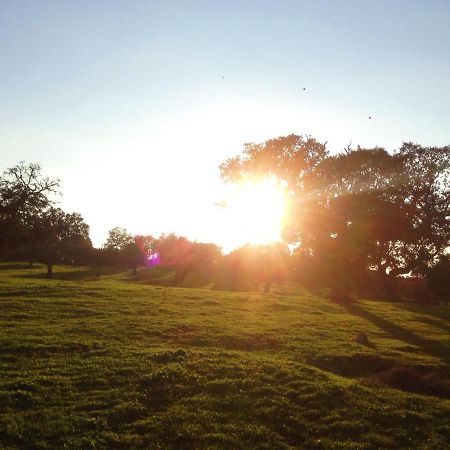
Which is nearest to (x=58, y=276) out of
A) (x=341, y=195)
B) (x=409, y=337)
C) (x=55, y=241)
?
(x=55, y=241)

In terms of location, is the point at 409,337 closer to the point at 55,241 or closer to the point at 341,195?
the point at 341,195

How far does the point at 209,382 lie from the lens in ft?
65.8

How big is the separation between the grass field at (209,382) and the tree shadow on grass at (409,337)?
0.12 m

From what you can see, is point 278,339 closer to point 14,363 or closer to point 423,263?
point 14,363

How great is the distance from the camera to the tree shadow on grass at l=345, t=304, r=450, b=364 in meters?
29.2

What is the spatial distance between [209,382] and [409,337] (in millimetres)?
20875

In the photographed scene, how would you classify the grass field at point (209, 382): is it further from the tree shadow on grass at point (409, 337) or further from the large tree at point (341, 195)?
the large tree at point (341, 195)

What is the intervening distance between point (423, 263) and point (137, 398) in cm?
5980

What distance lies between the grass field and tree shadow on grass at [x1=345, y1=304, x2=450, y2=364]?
0.41 feet

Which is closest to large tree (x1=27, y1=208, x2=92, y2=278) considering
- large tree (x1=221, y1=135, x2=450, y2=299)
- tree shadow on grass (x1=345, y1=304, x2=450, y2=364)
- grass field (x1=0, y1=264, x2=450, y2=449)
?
large tree (x1=221, y1=135, x2=450, y2=299)

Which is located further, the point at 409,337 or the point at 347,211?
the point at 347,211

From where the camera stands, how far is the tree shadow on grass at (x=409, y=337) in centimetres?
2919

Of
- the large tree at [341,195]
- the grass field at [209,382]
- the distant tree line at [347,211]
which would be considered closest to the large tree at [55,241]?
the distant tree line at [347,211]

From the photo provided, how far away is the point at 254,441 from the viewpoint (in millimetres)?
15070
